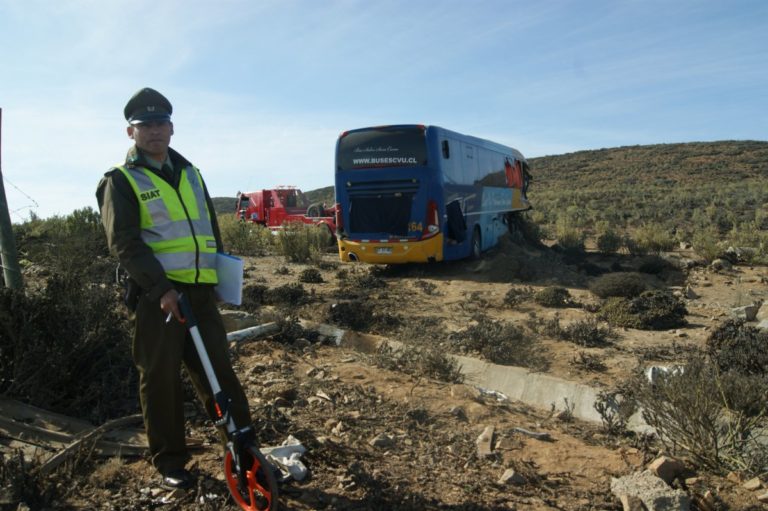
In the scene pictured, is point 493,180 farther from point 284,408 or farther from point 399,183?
point 284,408

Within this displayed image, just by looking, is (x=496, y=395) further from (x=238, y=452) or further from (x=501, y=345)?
(x=238, y=452)

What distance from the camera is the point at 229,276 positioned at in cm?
360

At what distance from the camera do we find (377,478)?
12.1 feet

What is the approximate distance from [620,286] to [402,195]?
4.63 meters

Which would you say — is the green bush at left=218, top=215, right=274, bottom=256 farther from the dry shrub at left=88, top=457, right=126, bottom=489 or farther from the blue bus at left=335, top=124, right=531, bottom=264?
the dry shrub at left=88, top=457, right=126, bottom=489

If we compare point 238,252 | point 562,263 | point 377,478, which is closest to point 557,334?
point 377,478

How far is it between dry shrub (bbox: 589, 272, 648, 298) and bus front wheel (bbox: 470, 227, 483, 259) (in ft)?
13.2

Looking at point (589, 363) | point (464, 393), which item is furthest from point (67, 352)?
point (589, 363)

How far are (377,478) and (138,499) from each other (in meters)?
1.32

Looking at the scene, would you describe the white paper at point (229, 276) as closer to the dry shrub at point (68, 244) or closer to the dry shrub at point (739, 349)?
the dry shrub at point (739, 349)

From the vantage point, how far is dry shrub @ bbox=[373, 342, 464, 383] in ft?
20.0

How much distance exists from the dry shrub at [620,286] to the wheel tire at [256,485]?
8.91m

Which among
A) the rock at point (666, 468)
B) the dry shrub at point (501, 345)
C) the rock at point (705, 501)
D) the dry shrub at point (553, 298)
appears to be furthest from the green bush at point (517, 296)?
the rock at point (705, 501)

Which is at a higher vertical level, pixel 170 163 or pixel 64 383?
pixel 170 163
